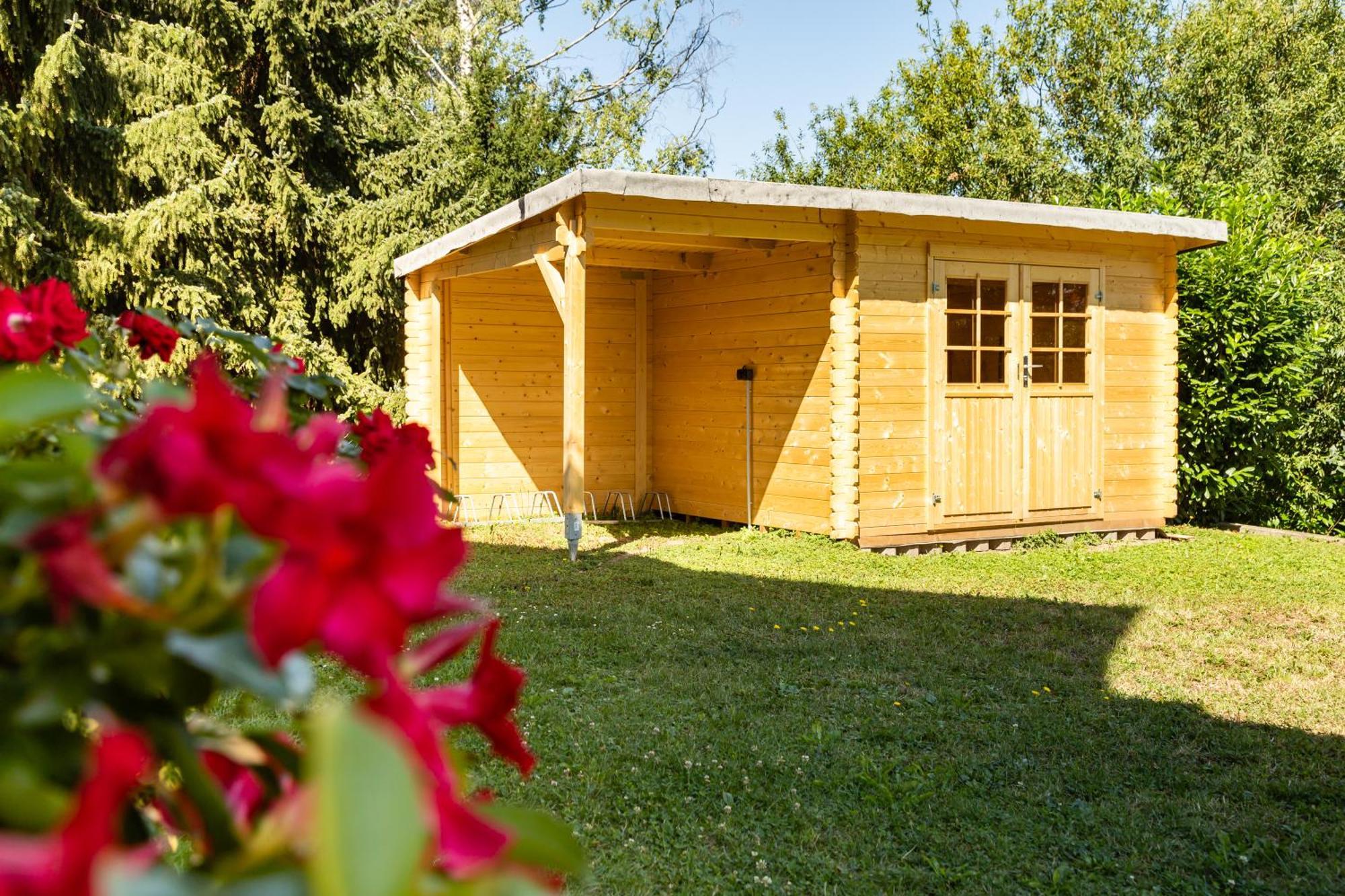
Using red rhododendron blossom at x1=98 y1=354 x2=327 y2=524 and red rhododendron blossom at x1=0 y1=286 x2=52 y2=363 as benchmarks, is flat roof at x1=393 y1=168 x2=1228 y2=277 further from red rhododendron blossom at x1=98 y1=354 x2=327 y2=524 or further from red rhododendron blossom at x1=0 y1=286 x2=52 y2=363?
red rhododendron blossom at x1=98 y1=354 x2=327 y2=524

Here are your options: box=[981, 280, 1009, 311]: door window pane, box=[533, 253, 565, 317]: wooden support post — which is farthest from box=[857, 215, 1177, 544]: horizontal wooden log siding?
box=[533, 253, 565, 317]: wooden support post

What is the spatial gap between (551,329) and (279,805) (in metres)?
10.1

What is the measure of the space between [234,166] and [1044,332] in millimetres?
→ 8098

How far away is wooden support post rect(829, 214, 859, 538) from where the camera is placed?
810 cm

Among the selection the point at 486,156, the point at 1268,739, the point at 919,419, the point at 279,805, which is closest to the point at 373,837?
the point at 279,805

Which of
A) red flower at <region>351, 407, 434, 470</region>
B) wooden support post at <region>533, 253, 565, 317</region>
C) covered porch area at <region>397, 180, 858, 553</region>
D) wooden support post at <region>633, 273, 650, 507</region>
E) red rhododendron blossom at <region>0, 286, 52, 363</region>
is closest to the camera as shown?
red rhododendron blossom at <region>0, 286, 52, 363</region>

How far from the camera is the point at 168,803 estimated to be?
0.49m

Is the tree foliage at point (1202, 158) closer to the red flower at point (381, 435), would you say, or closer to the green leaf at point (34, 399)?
the red flower at point (381, 435)

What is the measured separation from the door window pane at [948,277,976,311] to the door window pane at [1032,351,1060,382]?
2.38 feet

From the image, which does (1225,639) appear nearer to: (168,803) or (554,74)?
(168,803)

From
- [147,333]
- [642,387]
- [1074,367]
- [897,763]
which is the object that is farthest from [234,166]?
[147,333]

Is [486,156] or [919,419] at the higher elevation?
[486,156]

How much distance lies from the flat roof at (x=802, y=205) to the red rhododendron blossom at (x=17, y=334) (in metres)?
5.88

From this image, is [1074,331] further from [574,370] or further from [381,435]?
[381,435]
